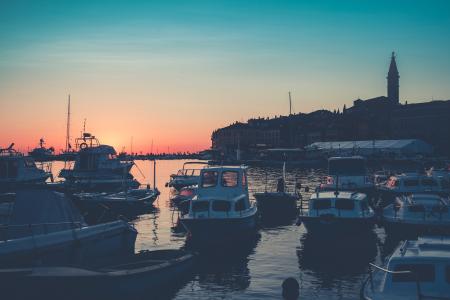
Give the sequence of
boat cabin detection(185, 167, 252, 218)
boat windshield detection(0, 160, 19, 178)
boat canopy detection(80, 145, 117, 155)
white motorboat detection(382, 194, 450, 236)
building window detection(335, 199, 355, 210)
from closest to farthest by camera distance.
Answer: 1. white motorboat detection(382, 194, 450, 236)
2. building window detection(335, 199, 355, 210)
3. boat cabin detection(185, 167, 252, 218)
4. boat windshield detection(0, 160, 19, 178)
5. boat canopy detection(80, 145, 117, 155)

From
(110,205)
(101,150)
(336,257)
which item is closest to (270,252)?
(336,257)

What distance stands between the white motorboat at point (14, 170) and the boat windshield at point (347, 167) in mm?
26806

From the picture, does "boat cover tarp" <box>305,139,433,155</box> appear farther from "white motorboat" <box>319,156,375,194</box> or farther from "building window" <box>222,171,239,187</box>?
"building window" <box>222,171,239,187</box>

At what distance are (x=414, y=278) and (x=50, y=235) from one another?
13.4 m

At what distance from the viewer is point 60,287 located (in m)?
15.8

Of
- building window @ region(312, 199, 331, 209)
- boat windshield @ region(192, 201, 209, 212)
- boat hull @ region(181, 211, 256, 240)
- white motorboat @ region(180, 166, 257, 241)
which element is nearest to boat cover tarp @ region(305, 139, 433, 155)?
white motorboat @ region(180, 166, 257, 241)

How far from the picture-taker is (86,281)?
16.3 m

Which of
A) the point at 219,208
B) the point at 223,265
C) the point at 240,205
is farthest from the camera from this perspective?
the point at 240,205

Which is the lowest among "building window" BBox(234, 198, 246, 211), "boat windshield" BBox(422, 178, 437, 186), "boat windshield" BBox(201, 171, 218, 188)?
"building window" BBox(234, 198, 246, 211)

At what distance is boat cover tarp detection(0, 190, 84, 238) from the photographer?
22.0m

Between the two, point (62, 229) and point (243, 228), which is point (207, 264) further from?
point (62, 229)

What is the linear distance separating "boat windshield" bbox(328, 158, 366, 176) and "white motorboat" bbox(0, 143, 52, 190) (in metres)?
26.8

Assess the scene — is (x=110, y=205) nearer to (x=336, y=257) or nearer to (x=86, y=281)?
(x=336, y=257)

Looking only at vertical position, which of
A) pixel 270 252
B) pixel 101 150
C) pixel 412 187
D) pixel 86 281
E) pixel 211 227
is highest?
pixel 101 150
